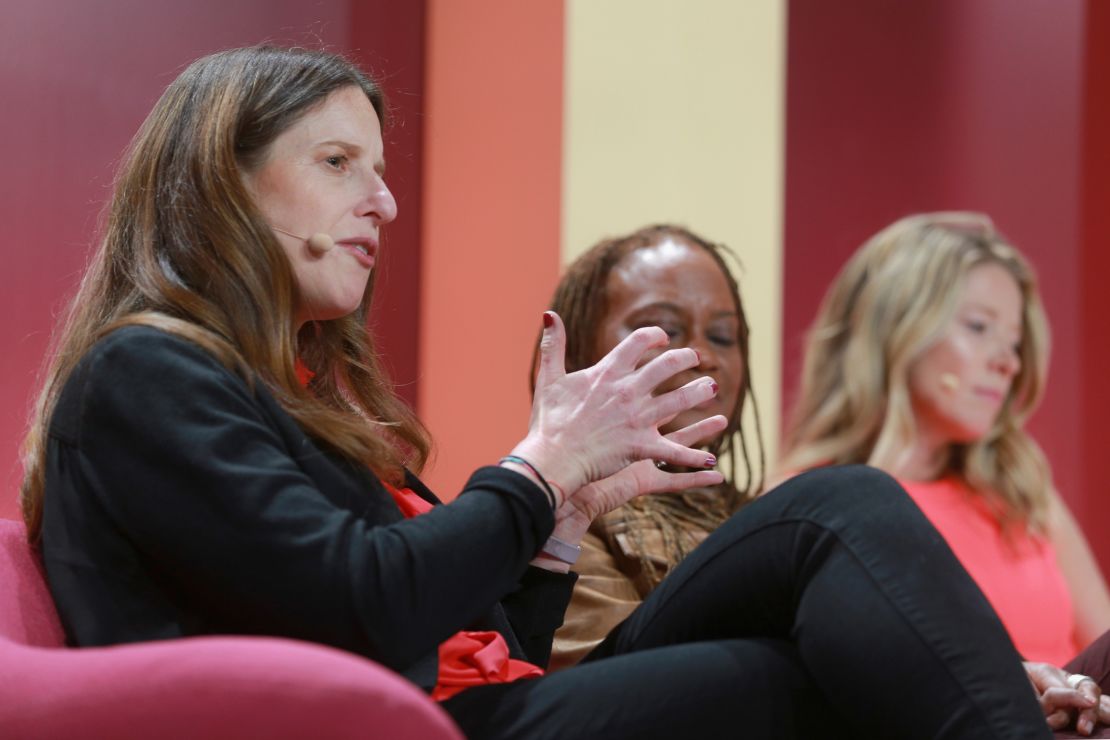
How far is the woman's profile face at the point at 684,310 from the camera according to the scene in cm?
212

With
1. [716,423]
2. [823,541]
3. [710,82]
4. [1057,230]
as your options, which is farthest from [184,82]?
[1057,230]

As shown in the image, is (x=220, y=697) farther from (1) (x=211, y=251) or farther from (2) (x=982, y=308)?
(2) (x=982, y=308)

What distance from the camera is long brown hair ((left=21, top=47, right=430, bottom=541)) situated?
1.29 metres

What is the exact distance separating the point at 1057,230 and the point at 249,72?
7.45ft

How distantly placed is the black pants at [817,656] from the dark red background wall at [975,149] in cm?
184

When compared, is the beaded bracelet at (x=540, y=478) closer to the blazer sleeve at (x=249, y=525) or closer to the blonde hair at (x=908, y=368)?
the blazer sleeve at (x=249, y=525)

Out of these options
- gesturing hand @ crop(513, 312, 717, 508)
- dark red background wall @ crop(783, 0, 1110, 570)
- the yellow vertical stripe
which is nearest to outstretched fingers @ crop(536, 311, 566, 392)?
gesturing hand @ crop(513, 312, 717, 508)

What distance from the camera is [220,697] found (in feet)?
3.19

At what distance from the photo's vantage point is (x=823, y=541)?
127cm

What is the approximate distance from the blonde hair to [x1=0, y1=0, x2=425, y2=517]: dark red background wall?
1.21m

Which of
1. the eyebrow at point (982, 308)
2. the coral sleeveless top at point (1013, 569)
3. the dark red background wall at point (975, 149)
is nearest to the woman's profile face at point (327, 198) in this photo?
the coral sleeveless top at point (1013, 569)

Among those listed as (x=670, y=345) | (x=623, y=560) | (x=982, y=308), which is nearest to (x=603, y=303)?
(x=670, y=345)

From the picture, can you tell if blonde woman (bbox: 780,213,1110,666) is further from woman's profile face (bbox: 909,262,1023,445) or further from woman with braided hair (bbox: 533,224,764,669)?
woman with braided hair (bbox: 533,224,764,669)

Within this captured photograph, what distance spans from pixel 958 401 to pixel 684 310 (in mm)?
923
